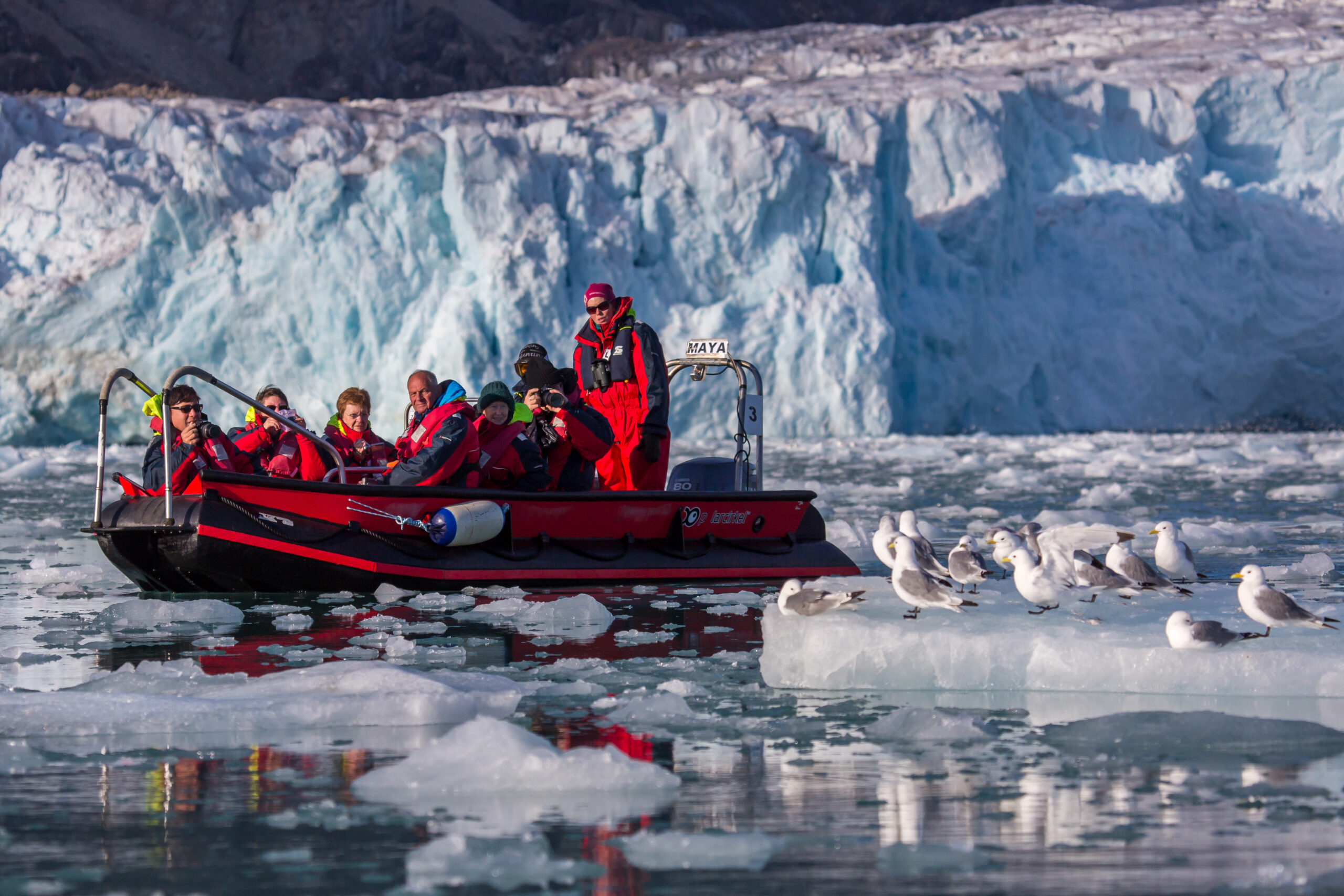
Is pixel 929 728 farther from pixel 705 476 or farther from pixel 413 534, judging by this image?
pixel 705 476

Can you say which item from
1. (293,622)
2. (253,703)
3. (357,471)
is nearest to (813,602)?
(253,703)

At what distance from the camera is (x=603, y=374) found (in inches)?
284

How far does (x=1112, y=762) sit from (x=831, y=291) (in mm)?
17565

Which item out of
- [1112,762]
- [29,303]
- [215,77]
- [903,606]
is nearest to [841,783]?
[1112,762]

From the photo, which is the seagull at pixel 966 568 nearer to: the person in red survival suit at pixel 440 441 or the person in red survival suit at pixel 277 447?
the person in red survival suit at pixel 440 441

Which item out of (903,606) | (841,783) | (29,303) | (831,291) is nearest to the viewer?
(841,783)

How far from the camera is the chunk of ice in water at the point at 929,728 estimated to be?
357 cm

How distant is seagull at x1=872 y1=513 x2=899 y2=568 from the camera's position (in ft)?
20.0

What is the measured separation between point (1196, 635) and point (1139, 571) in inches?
46.7

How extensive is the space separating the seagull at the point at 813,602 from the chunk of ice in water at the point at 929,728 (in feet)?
2.69

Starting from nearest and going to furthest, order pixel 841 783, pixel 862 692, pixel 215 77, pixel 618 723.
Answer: pixel 841 783 < pixel 618 723 < pixel 862 692 < pixel 215 77

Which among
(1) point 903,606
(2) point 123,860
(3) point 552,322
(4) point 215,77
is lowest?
(2) point 123,860

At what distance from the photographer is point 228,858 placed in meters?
2.59

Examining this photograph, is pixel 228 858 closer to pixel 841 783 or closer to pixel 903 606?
pixel 841 783
